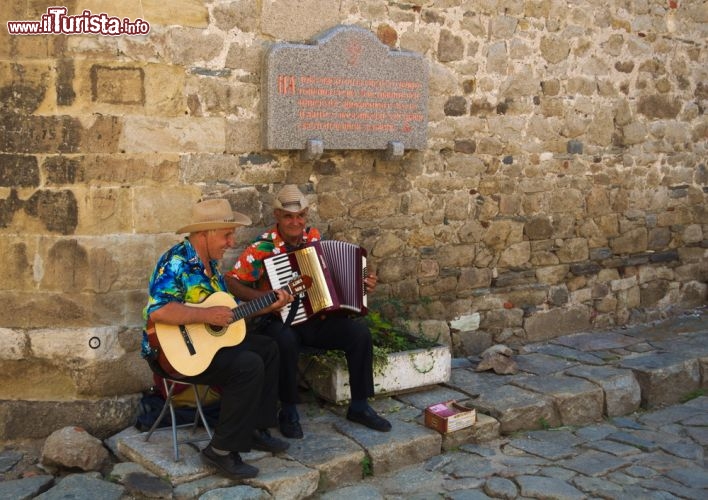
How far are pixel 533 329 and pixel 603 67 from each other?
2.36m

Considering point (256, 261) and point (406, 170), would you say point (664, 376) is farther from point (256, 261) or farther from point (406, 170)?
point (256, 261)

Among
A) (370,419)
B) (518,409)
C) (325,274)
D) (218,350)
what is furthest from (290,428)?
(518,409)

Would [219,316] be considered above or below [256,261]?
below

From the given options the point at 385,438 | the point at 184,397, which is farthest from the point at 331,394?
the point at 184,397

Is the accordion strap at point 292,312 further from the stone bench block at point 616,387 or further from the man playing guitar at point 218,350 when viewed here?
the stone bench block at point 616,387

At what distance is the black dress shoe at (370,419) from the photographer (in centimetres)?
505

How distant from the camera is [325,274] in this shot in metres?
4.98

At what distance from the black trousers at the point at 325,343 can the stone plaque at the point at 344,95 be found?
1.18 m

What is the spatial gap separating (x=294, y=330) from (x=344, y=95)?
5.55 feet

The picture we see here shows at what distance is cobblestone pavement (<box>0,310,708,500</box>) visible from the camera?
4.48m

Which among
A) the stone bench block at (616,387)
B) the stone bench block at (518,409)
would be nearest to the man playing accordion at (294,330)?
the stone bench block at (518,409)

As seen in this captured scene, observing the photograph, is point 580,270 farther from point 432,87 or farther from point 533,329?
point 432,87

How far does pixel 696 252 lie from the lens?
836cm

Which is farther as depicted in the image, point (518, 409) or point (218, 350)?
point (518, 409)
